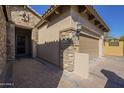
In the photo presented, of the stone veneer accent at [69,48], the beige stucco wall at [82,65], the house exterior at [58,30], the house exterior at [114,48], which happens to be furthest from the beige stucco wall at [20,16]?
the house exterior at [114,48]

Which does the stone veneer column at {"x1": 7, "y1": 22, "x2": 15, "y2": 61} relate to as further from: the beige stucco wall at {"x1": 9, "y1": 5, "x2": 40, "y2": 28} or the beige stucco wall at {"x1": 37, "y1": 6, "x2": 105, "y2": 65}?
→ the beige stucco wall at {"x1": 37, "y1": 6, "x2": 105, "y2": 65}

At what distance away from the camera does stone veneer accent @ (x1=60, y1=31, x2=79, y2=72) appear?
5.29 metres

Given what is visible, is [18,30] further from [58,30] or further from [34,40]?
[58,30]

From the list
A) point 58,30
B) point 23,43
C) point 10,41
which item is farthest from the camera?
point 23,43

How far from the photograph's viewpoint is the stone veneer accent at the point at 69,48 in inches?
208

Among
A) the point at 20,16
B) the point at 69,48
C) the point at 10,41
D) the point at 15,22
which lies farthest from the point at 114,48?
the point at 10,41

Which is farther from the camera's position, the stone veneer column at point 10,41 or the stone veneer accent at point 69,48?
the stone veneer column at point 10,41

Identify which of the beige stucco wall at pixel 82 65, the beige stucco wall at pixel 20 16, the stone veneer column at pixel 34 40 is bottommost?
the beige stucco wall at pixel 82 65

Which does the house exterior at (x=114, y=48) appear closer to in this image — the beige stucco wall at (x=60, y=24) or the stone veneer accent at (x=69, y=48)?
the beige stucco wall at (x=60, y=24)

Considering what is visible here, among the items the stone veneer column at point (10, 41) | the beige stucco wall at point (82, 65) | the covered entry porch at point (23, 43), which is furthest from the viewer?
the covered entry porch at point (23, 43)

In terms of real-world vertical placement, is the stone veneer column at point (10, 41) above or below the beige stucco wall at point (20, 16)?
below

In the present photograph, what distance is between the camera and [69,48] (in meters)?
5.34

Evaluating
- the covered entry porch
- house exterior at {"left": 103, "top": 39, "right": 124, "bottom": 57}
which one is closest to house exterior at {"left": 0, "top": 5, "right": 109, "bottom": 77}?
the covered entry porch
